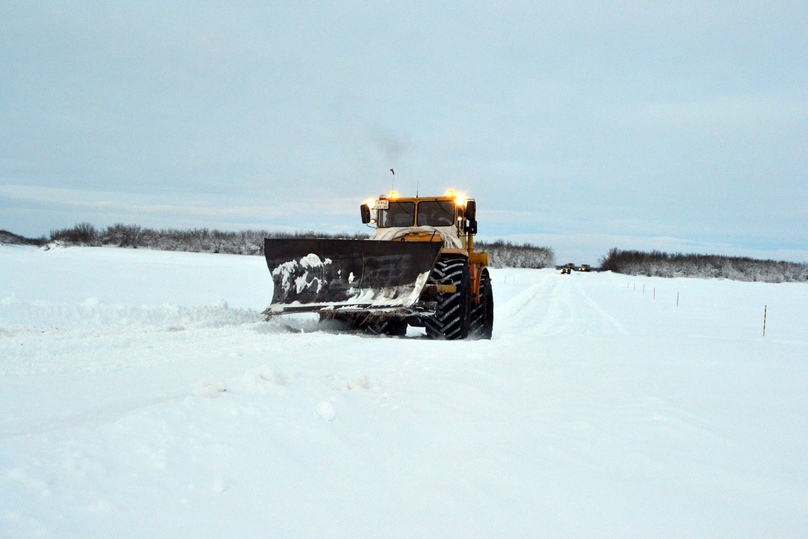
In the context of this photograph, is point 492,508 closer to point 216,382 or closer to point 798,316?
point 216,382

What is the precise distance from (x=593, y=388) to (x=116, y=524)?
360 cm

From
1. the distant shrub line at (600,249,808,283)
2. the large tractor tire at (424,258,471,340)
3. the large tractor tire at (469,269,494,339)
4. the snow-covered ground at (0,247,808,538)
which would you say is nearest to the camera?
the snow-covered ground at (0,247,808,538)

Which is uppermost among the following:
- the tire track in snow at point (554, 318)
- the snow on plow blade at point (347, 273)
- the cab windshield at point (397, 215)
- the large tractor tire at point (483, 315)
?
the cab windshield at point (397, 215)

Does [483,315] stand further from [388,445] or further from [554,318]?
[388,445]

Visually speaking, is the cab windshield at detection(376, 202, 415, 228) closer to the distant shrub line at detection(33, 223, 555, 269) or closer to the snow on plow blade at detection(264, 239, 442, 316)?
the snow on plow blade at detection(264, 239, 442, 316)

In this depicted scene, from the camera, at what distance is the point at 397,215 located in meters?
10.2

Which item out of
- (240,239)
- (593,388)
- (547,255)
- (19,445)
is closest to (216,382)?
(19,445)

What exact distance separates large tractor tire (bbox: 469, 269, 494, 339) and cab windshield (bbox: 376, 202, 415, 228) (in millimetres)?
1805

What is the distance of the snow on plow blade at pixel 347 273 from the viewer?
306 inches

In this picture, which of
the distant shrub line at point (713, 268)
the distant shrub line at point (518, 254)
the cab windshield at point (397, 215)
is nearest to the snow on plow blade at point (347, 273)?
the cab windshield at point (397, 215)

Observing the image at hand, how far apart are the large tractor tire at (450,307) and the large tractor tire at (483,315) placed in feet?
5.15

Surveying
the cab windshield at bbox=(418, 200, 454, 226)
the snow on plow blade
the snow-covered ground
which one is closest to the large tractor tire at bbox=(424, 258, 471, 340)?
the snow on plow blade

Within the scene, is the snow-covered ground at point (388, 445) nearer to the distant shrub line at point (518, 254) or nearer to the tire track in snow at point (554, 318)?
the tire track in snow at point (554, 318)

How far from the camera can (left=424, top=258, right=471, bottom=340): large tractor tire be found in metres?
8.02
